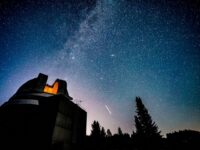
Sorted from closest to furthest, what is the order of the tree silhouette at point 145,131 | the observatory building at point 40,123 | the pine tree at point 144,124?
1. the observatory building at point 40,123
2. the tree silhouette at point 145,131
3. the pine tree at point 144,124

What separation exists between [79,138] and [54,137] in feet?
14.4

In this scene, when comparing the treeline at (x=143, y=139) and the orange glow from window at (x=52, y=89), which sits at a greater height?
the orange glow from window at (x=52, y=89)

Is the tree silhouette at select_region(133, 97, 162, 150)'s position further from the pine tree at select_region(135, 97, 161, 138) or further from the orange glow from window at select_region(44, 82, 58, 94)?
the orange glow from window at select_region(44, 82, 58, 94)

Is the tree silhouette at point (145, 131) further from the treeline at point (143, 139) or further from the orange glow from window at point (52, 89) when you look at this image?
the orange glow from window at point (52, 89)

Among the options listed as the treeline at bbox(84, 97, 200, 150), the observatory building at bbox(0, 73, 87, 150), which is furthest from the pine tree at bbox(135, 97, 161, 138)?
the observatory building at bbox(0, 73, 87, 150)

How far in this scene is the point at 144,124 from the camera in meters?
35.0

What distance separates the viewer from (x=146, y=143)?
2802cm

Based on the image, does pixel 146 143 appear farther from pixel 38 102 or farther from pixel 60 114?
pixel 38 102

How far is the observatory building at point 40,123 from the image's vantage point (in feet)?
36.6

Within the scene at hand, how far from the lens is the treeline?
19.5 meters

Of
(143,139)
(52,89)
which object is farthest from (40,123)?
(143,139)

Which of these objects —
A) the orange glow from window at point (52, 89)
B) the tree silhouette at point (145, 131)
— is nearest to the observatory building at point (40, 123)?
the orange glow from window at point (52, 89)

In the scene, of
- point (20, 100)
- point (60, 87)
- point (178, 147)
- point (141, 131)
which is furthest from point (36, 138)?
point (141, 131)

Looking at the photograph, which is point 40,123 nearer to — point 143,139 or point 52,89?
point 52,89
